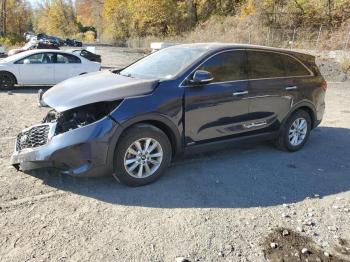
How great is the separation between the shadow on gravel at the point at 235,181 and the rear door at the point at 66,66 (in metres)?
9.18

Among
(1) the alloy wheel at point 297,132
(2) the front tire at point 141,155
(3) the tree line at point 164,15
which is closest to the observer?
(2) the front tire at point 141,155

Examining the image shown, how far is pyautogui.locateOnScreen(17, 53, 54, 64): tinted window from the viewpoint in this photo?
1374cm

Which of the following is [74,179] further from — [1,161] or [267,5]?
[267,5]

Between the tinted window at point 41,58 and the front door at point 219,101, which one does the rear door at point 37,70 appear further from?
the front door at point 219,101

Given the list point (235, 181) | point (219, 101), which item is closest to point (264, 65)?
point (219, 101)

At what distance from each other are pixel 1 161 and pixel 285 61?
474cm

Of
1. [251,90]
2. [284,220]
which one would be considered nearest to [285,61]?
[251,90]

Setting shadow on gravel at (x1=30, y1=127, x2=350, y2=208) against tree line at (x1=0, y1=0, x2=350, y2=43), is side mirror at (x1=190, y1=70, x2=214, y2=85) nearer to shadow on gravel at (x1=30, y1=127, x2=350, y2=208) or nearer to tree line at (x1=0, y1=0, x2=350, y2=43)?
shadow on gravel at (x1=30, y1=127, x2=350, y2=208)

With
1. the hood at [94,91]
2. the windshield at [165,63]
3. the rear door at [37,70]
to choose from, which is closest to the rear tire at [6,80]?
the rear door at [37,70]

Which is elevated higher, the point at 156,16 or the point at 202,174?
the point at 156,16

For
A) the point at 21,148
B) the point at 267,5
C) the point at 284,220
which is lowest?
the point at 284,220

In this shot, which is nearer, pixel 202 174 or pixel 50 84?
pixel 202 174

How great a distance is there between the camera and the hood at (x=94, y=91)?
4863 millimetres

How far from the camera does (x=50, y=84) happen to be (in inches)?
Answer: 565
